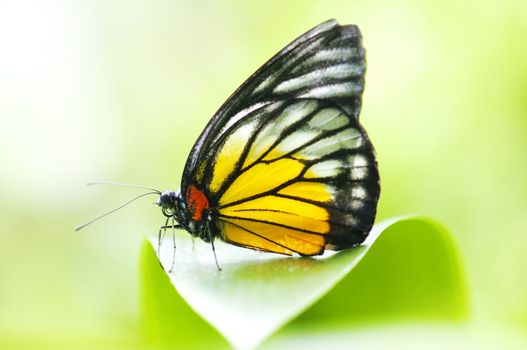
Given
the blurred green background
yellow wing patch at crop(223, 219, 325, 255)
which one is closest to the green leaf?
yellow wing patch at crop(223, 219, 325, 255)

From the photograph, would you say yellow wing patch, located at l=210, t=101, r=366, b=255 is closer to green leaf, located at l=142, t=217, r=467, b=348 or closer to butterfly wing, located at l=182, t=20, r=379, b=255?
butterfly wing, located at l=182, t=20, r=379, b=255

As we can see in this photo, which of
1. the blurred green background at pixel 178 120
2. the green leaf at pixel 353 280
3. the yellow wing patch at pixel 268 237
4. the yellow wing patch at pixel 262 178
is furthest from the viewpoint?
the blurred green background at pixel 178 120

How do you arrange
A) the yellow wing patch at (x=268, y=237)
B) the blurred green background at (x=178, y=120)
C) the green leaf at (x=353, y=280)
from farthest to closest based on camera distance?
the blurred green background at (x=178, y=120), the yellow wing patch at (x=268, y=237), the green leaf at (x=353, y=280)

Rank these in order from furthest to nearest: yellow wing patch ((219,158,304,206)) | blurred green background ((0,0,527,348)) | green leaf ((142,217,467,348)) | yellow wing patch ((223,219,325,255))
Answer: blurred green background ((0,0,527,348)) < yellow wing patch ((219,158,304,206)) < yellow wing patch ((223,219,325,255)) < green leaf ((142,217,467,348))

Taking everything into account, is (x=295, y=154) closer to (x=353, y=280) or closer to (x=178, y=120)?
(x=353, y=280)

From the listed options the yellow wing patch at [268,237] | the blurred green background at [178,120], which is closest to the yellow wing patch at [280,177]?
the yellow wing patch at [268,237]

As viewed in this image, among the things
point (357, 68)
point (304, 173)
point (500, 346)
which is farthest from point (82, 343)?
point (357, 68)

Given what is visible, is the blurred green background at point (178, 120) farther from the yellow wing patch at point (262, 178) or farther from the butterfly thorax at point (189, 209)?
the butterfly thorax at point (189, 209)
